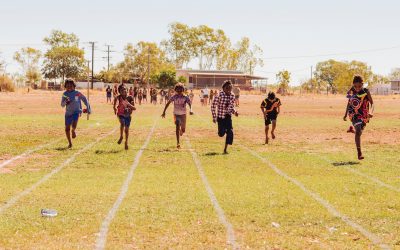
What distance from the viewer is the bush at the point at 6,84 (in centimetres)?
8636

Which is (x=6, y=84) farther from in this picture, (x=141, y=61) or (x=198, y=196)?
(x=198, y=196)

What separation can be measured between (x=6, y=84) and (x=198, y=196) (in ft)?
270

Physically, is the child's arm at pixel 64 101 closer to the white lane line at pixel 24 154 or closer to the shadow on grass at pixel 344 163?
the white lane line at pixel 24 154

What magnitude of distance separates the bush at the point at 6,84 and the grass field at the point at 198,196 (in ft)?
235

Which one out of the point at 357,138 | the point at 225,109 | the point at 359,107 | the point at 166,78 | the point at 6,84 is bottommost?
the point at 357,138

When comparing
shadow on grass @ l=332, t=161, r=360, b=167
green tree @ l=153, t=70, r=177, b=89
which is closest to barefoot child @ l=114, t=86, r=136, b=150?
shadow on grass @ l=332, t=161, r=360, b=167

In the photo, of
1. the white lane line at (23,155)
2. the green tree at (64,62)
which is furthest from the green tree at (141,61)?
the white lane line at (23,155)

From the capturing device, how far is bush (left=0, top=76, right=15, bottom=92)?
86356 mm

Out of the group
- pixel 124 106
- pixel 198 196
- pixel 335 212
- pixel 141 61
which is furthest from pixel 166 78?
pixel 335 212

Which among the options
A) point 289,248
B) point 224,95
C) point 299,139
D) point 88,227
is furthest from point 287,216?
point 299,139

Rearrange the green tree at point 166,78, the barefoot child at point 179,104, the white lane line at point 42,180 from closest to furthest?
the white lane line at point 42,180, the barefoot child at point 179,104, the green tree at point 166,78

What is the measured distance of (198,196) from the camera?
9.43 m

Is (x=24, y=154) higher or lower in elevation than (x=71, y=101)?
lower

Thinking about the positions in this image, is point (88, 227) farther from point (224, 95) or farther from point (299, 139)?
point (299, 139)
